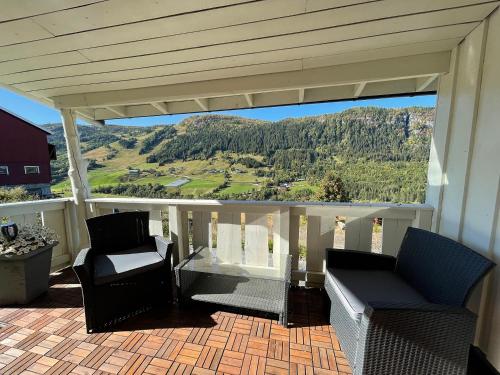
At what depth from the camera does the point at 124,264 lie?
6.05 ft

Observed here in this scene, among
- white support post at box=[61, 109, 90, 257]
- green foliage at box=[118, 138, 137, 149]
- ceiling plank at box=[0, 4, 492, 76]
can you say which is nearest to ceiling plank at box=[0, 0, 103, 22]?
ceiling plank at box=[0, 4, 492, 76]

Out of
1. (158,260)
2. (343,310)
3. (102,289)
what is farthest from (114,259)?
(343,310)

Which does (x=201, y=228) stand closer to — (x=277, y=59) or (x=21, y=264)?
(x=21, y=264)

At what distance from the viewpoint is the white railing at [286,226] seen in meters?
2.06

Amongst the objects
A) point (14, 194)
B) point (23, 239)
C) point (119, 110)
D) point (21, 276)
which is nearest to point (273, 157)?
point (119, 110)

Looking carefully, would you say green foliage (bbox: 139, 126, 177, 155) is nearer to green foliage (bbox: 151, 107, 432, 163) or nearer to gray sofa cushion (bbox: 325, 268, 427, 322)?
green foliage (bbox: 151, 107, 432, 163)

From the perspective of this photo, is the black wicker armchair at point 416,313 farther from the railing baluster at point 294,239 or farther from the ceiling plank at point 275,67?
the ceiling plank at point 275,67

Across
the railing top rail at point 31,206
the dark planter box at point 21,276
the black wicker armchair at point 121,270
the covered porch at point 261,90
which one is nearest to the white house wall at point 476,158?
the covered porch at point 261,90

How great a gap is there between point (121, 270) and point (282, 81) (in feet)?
7.30

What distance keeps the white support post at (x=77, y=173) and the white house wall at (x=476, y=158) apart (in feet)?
13.0

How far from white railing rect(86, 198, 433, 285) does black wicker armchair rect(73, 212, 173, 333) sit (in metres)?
0.34

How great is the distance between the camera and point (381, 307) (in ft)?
3.47

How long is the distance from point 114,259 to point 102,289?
29 centimetres

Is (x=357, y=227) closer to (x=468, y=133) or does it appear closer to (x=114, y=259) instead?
(x=468, y=133)
